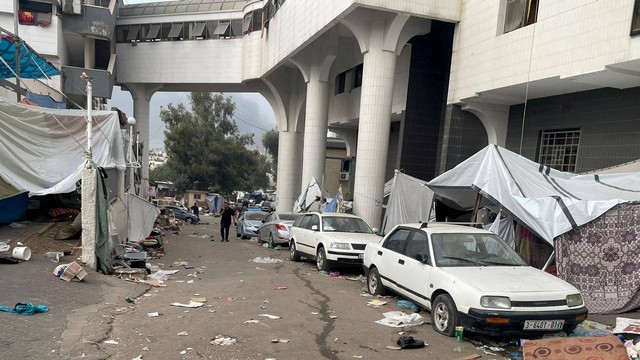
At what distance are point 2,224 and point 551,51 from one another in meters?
15.2

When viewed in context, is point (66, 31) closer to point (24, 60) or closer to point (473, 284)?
point (24, 60)

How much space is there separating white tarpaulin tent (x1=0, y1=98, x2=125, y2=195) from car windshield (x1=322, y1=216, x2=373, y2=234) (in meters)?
6.56

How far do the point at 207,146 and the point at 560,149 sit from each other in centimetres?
3866

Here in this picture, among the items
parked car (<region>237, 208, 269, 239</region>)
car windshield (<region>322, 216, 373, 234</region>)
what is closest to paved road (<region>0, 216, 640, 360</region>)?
car windshield (<region>322, 216, 373, 234</region>)

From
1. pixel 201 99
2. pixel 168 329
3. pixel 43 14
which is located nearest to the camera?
pixel 168 329

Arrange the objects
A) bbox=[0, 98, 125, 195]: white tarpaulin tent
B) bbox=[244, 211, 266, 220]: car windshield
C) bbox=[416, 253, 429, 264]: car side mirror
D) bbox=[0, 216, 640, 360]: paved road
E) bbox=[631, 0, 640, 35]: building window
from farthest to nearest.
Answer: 1. bbox=[244, 211, 266, 220]: car windshield
2. bbox=[0, 98, 125, 195]: white tarpaulin tent
3. bbox=[631, 0, 640, 35]: building window
4. bbox=[416, 253, 429, 264]: car side mirror
5. bbox=[0, 216, 640, 360]: paved road

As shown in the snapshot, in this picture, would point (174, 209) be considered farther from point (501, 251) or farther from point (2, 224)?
point (501, 251)

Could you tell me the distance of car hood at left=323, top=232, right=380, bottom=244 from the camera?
415 inches

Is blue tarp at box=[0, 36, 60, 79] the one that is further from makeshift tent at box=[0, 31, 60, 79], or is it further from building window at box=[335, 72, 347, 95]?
building window at box=[335, 72, 347, 95]

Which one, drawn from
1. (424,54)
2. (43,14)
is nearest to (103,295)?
(424,54)

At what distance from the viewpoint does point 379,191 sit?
16281 millimetres

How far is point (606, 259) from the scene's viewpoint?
23.7ft

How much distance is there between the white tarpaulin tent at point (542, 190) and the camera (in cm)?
738

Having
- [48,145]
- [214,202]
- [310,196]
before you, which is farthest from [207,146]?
[48,145]
